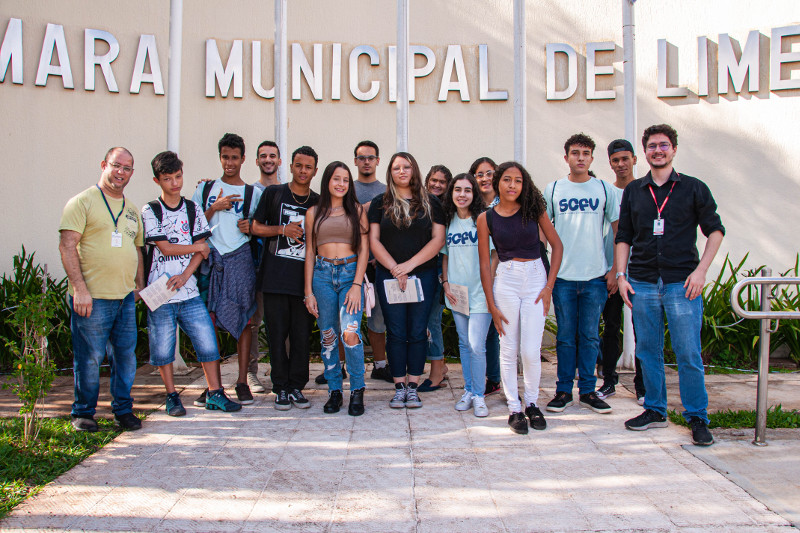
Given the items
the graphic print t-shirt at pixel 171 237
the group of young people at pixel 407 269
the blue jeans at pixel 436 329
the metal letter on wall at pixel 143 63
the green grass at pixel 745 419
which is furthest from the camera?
the metal letter on wall at pixel 143 63

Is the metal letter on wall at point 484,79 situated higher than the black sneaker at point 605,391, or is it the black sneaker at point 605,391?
the metal letter on wall at point 484,79

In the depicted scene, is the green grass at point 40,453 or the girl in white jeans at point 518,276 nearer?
the green grass at point 40,453

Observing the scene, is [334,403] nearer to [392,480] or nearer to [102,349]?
[392,480]

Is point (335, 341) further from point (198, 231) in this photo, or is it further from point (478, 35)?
point (478, 35)

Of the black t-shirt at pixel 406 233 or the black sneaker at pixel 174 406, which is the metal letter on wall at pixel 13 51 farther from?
the black t-shirt at pixel 406 233

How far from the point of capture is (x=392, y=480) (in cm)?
311

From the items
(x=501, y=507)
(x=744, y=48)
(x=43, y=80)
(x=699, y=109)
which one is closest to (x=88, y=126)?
(x=43, y=80)

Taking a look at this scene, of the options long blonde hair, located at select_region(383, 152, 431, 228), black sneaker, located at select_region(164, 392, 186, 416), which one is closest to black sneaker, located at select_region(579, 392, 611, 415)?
long blonde hair, located at select_region(383, 152, 431, 228)

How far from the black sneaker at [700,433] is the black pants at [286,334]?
8.47ft

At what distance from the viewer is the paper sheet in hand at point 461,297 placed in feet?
13.7

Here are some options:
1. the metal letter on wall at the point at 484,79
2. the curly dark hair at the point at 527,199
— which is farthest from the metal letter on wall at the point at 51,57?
the curly dark hair at the point at 527,199

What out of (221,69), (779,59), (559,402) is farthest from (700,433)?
(221,69)

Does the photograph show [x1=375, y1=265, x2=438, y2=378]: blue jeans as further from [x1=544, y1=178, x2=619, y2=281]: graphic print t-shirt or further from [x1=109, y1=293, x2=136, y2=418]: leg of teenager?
[x1=109, y1=293, x2=136, y2=418]: leg of teenager

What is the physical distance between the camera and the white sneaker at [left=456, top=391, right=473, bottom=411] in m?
4.26
